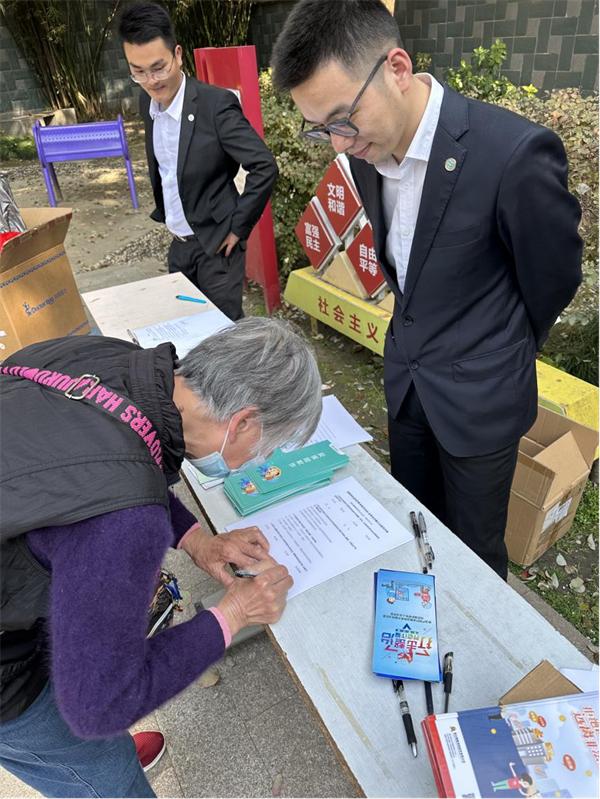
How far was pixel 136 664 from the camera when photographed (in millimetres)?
894

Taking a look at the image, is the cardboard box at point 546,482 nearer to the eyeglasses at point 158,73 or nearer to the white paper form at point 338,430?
the white paper form at point 338,430

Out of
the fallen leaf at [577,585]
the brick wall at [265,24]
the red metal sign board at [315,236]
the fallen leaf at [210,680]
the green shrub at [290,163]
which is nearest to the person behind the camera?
the fallen leaf at [210,680]

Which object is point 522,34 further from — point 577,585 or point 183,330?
point 577,585

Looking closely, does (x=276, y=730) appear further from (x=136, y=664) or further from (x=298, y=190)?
(x=298, y=190)

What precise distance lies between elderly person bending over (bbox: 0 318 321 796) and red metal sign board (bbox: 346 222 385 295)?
2307 millimetres

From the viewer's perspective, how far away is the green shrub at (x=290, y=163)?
4.26m

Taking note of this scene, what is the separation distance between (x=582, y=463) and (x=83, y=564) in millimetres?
2099

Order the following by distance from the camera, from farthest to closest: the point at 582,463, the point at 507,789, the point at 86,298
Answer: the point at 86,298 < the point at 582,463 < the point at 507,789

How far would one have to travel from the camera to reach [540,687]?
3.11ft

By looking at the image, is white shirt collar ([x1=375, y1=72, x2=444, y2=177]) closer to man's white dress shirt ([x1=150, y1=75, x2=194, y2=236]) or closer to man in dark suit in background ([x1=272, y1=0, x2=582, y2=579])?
man in dark suit in background ([x1=272, y1=0, x2=582, y2=579])

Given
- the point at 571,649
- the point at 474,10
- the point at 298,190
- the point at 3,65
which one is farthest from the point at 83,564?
the point at 3,65

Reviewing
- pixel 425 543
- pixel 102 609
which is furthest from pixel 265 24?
pixel 102 609

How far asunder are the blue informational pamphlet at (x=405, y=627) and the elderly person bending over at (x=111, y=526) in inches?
8.4

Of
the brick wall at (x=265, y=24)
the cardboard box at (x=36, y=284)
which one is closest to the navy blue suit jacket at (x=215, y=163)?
the cardboard box at (x=36, y=284)
